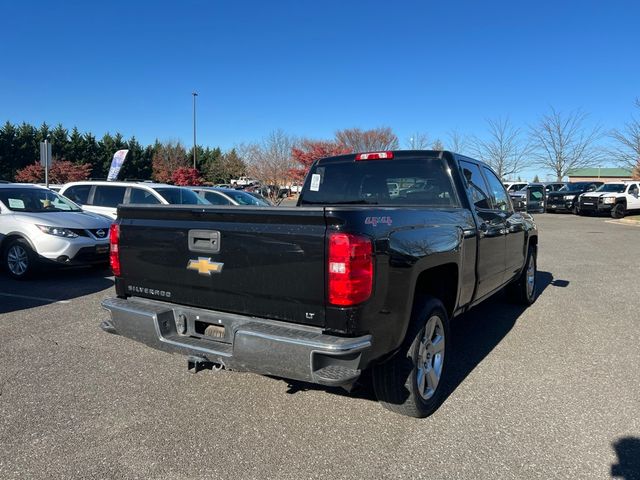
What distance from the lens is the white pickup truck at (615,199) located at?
2516 centimetres

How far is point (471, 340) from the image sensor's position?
5188 millimetres

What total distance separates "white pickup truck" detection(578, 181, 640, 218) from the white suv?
73.8 ft

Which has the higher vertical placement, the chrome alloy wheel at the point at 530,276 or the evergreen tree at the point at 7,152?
the evergreen tree at the point at 7,152

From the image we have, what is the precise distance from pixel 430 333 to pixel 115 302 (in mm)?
2310

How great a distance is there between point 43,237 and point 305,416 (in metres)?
6.35

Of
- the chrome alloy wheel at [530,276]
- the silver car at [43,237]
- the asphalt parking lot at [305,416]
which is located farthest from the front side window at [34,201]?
the chrome alloy wheel at [530,276]

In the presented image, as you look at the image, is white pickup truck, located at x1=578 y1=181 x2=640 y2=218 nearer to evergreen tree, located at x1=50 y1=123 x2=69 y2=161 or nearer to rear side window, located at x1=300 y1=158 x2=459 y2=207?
rear side window, located at x1=300 y1=158 x2=459 y2=207

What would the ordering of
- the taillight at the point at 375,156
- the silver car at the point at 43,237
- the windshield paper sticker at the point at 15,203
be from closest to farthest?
the taillight at the point at 375,156 < the silver car at the point at 43,237 < the windshield paper sticker at the point at 15,203

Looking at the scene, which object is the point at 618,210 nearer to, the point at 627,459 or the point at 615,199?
the point at 615,199

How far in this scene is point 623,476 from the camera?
9.14 feet

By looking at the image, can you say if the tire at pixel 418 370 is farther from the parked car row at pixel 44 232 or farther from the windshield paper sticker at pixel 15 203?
the windshield paper sticker at pixel 15 203

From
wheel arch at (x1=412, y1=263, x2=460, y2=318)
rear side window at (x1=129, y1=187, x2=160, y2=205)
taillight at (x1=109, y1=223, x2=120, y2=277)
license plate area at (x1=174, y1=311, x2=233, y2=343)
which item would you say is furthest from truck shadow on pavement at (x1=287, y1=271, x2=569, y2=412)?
rear side window at (x1=129, y1=187, x2=160, y2=205)

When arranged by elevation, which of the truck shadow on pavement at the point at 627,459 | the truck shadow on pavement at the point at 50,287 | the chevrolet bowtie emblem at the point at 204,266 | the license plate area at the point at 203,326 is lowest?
the truck shadow on pavement at the point at 627,459

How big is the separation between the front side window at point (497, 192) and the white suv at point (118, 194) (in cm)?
702
